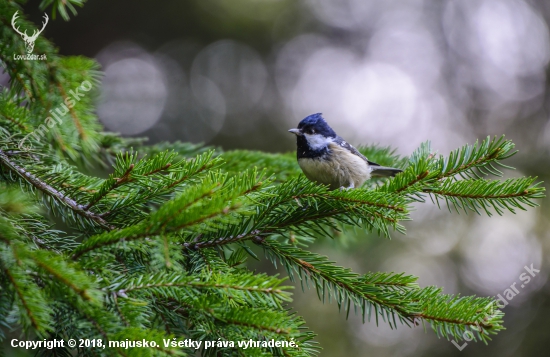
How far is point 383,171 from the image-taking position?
11.0 ft

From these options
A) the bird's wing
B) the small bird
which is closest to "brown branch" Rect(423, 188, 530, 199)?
the small bird

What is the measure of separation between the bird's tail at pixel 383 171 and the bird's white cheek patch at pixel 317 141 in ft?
1.45

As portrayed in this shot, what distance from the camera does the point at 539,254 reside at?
676 centimetres

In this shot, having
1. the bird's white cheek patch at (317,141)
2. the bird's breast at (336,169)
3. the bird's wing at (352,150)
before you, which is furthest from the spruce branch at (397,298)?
the bird's wing at (352,150)

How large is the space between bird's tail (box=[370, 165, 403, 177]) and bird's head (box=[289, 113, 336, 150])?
0.46 meters

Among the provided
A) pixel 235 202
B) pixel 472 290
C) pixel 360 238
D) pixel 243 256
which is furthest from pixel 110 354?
pixel 472 290

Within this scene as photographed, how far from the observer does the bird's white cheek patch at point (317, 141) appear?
10.8ft

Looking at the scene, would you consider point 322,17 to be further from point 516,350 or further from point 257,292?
point 257,292

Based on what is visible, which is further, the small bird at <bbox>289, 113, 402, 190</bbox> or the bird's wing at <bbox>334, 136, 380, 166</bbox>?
the bird's wing at <bbox>334, 136, 380, 166</bbox>

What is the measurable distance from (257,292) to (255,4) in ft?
28.7

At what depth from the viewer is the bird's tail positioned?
3254 mm

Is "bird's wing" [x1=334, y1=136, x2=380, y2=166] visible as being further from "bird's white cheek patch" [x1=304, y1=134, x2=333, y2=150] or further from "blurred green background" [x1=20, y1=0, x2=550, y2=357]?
"blurred green background" [x1=20, y1=0, x2=550, y2=357]

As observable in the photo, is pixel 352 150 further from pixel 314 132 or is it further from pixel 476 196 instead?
pixel 476 196

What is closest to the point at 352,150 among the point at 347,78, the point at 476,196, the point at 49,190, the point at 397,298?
the point at 476,196
